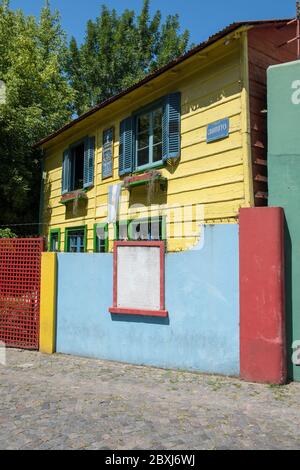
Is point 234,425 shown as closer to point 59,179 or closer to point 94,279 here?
point 94,279

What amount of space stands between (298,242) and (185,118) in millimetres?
3856

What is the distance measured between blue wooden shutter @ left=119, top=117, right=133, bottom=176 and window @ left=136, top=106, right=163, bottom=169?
0.17 m

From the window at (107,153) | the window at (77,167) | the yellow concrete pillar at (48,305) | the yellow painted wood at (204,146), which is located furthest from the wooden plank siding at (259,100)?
the window at (77,167)

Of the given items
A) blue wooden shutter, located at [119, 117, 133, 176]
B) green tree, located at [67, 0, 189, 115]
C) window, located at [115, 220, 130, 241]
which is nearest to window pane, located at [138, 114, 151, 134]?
blue wooden shutter, located at [119, 117, 133, 176]

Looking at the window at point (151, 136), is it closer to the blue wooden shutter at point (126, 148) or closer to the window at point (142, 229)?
the blue wooden shutter at point (126, 148)

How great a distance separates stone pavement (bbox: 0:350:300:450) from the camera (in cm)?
422

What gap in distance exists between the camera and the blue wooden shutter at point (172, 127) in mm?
8875

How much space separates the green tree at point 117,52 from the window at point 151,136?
15515mm

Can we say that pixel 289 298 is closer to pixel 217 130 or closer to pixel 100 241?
pixel 217 130

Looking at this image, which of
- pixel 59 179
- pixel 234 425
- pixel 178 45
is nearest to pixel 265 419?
pixel 234 425

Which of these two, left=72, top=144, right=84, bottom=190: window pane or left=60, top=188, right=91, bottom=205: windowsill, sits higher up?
left=72, top=144, right=84, bottom=190: window pane

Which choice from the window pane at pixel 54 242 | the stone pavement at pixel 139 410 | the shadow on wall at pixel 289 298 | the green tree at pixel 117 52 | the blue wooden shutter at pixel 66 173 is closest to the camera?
the stone pavement at pixel 139 410

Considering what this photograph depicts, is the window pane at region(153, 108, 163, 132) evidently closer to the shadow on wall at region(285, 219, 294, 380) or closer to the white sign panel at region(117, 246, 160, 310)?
the white sign panel at region(117, 246, 160, 310)

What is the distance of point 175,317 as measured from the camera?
6.90 m
